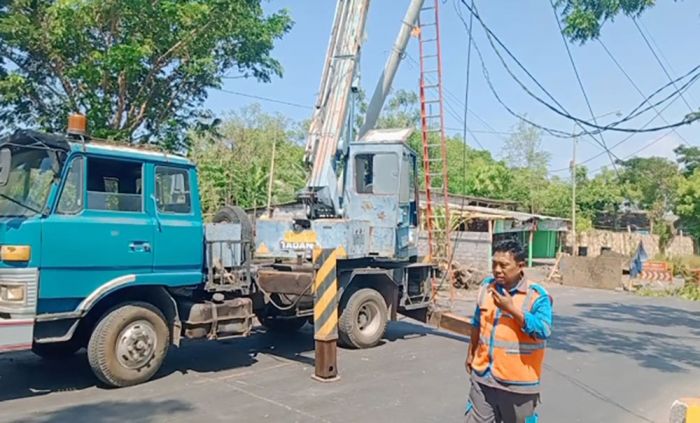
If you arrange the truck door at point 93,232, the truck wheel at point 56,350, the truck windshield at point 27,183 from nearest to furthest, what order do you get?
the truck door at point 93,232, the truck windshield at point 27,183, the truck wheel at point 56,350

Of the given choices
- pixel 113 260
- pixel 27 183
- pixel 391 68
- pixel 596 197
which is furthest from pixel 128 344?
pixel 596 197

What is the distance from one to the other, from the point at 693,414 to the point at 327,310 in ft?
14.5

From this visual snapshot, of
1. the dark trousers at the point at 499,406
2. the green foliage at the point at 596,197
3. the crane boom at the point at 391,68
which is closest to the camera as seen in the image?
the dark trousers at the point at 499,406

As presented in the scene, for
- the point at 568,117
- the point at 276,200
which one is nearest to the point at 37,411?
the point at 568,117

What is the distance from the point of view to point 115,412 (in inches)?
230

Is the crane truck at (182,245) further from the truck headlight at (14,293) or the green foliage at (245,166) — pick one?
the green foliage at (245,166)

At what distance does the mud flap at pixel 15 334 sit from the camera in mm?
5742

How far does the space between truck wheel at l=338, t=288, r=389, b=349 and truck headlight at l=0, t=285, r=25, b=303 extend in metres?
4.44

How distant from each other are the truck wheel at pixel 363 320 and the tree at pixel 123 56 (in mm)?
5800

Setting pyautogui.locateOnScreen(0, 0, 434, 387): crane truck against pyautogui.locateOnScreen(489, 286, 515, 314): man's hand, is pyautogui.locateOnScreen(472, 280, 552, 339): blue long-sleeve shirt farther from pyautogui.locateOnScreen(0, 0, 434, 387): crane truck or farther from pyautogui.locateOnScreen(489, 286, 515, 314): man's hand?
pyautogui.locateOnScreen(0, 0, 434, 387): crane truck

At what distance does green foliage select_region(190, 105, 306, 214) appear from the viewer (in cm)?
2005

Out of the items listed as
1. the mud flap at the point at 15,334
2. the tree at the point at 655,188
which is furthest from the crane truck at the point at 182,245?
the tree at the point at 655,188

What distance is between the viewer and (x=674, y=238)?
3738 cm

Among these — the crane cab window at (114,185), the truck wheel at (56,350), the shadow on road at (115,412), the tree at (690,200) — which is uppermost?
the tree at (690,200)
